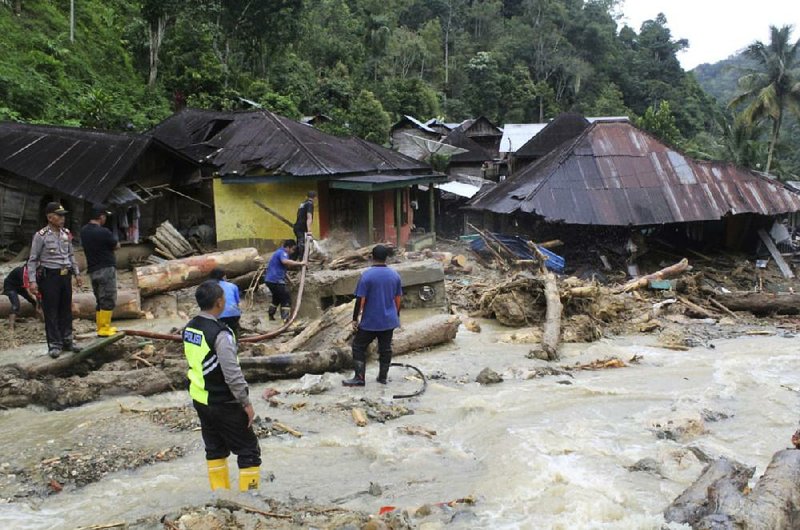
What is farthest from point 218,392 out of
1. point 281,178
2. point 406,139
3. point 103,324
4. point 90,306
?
point 406,139

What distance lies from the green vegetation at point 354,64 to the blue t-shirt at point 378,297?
680 inches

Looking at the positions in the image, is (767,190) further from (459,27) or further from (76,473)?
(459,27)

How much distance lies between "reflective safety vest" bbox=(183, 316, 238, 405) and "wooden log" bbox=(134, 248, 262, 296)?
740 centimetres

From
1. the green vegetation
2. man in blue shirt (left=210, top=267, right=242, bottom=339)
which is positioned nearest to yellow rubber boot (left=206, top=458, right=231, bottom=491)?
man in blue shirt (left=210, top=267, right=242, bottom=339)

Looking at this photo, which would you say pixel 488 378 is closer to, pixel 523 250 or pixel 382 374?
pixel 382 374

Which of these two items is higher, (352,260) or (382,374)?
(352,260)

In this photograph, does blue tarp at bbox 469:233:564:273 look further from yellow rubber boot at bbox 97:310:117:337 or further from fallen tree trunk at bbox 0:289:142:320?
yellow rubber boot at bbox 97:310:117:337

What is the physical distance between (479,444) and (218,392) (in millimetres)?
2771

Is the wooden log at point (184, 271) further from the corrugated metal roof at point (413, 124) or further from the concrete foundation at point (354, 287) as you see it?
the corrugated metal roof at point (413, 124)

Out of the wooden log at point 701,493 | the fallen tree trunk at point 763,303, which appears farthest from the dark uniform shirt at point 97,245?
the fallen tree trunk at point 763,303

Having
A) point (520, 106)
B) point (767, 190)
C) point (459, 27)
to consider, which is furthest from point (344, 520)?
point (459, 27)

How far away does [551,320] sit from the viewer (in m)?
10.8

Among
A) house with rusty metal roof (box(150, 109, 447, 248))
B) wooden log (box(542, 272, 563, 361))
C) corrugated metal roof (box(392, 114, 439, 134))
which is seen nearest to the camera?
wooden log (box(542, 272, 563, 361))

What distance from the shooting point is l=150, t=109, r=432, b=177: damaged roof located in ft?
56.9
